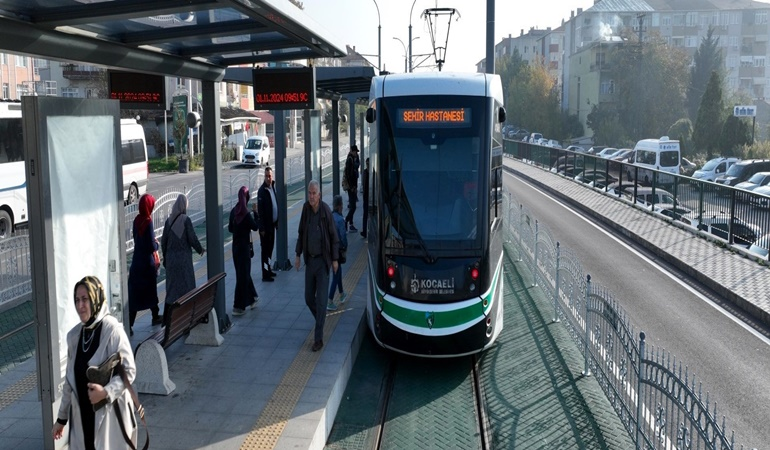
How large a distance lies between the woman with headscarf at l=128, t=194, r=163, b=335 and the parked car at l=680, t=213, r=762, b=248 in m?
13.4

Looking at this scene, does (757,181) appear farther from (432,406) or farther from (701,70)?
(701,70)

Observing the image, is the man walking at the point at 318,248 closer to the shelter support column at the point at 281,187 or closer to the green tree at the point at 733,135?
the shelter support column at the point at 281,187

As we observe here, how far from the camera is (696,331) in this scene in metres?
12.4

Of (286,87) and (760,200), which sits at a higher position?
(286,87)

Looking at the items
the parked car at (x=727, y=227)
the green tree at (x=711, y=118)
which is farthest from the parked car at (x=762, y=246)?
the green tree at (x=711, y=118)

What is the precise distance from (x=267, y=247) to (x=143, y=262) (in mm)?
3347

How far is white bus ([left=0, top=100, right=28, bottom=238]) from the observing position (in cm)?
1933

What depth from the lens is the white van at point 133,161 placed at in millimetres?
28312

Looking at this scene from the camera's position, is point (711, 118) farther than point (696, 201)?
Yes

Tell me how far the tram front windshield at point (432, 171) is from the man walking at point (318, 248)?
68cm

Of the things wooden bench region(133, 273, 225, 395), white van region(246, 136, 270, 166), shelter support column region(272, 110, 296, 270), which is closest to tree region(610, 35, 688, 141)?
white van region(246, 136, 270, 166)

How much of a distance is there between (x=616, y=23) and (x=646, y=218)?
71683 mm

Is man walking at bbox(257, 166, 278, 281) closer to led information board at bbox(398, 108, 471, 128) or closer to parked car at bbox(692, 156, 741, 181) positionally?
led information board at bbox(398, 108, 471, 128)

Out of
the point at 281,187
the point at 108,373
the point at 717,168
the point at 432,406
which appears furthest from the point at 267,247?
the point at 717,168
